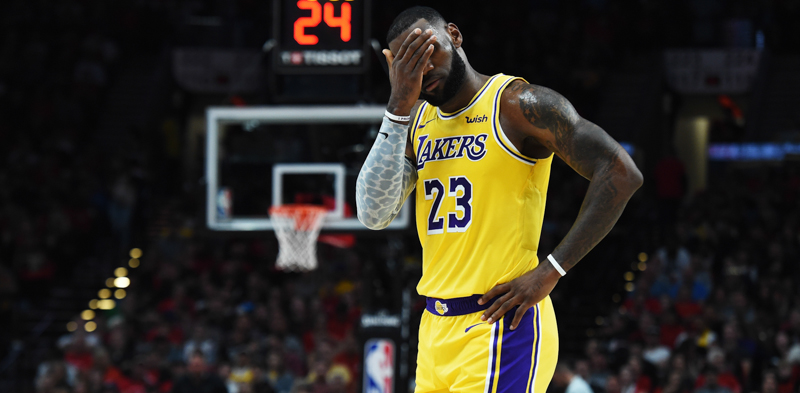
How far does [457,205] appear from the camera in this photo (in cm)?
317

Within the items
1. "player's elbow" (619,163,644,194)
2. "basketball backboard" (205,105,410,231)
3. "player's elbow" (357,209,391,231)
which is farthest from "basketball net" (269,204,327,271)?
"player's elbow" (619,163,644,194)

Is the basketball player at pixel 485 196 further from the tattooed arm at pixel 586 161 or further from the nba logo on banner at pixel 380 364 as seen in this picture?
the nba logo on banner at pixel 380 364

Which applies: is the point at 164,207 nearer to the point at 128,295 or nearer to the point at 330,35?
the point at 128,295

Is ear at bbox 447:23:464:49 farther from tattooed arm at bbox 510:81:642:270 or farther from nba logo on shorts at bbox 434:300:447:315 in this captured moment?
nba logo on shorts at bbox 434:300:447:315

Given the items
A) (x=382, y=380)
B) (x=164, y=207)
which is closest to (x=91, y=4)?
(x=164, y=207)

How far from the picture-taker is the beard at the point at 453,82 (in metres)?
3.16

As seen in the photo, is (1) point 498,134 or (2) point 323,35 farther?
(2) point 323,35

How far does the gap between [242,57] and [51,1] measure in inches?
181

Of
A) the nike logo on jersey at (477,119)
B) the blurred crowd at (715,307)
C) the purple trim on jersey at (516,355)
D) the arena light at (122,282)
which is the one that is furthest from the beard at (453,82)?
the arena light at (122,282)

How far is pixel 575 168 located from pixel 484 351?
2.30ft

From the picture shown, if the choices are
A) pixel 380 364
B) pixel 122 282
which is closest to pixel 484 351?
pixel 380 364

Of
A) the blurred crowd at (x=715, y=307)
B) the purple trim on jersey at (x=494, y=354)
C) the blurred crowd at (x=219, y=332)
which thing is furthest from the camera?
the blurred crowd at (x=219, y=332)

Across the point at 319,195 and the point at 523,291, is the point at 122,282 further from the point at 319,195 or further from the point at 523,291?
the point at 523,291

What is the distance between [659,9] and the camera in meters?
18.2
